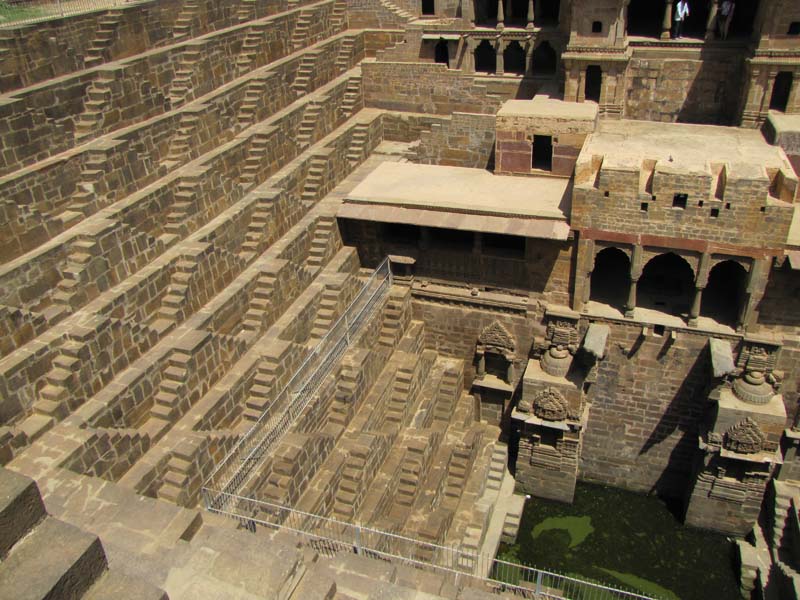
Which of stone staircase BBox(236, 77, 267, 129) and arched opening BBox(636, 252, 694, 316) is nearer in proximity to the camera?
arched opening BBox(636, 252, 694, 316)

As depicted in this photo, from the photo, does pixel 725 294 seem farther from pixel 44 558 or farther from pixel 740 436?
pixel 44 558

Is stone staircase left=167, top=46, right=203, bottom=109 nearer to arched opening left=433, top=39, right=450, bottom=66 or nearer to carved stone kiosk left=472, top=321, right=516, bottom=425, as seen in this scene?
arched opening left=433, top=39, right=450, bottom=66

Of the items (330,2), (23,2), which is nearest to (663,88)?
(330,2)

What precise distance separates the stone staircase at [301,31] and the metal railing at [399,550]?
52.7 ft

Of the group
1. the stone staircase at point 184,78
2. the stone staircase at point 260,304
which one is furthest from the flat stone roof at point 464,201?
the stone staircase at point 184,78

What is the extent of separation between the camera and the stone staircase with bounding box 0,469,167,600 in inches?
195

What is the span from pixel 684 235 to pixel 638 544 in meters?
7.95

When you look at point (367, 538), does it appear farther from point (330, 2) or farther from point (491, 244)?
point (330, 2)

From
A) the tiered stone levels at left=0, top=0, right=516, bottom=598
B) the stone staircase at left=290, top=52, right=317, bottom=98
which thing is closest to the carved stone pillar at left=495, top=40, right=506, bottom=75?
the tiered stone levels at left=0, top=0, right=516, bottom=598

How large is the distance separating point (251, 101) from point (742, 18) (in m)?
15.3

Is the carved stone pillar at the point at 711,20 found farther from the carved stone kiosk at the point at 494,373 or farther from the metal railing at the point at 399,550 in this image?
the metal railing at the point at 399,550

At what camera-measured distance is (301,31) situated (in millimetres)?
22859

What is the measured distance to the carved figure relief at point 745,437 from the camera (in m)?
15.4

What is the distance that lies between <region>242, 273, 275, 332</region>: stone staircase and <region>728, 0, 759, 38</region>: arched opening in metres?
15.6
